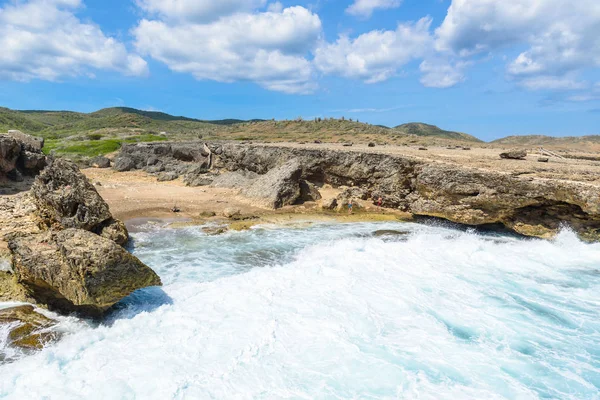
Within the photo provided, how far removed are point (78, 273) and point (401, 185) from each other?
1378cm

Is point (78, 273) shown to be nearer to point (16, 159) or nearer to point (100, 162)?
point (16, 159)

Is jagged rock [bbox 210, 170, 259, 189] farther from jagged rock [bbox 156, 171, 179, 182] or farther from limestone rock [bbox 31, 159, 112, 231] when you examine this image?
limestone rock [bbox 31, 159, 112, 231]

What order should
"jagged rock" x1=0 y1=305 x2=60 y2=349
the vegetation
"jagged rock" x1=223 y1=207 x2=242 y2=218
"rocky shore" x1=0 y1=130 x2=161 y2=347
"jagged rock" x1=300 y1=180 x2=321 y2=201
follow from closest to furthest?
1. "jagged rock" x1=0 y1=305 x2=60 y2=349
2. "rocky shore" x1=0 y1=130 x2=161 y2=347
3. "jagged rock" x1=223 y1=207 x2=242 y2=218
4. "jagged rock" x1=300 y1=180 x2=321 y2=201
5. the vegetation

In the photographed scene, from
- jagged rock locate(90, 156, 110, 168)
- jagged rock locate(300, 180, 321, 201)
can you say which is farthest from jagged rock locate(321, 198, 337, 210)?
jagged rock locate(90, 156, 110, 168)

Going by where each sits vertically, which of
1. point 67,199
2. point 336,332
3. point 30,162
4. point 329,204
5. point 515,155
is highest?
point 515,155

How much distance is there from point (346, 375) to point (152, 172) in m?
25.0

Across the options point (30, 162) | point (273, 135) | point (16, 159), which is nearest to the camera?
point (16, 159)

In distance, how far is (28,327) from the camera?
627 cm

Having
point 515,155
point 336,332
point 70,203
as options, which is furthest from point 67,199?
point 515,155

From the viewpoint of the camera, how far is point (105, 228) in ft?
36.1

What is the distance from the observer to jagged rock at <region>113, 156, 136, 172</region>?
28375 mm

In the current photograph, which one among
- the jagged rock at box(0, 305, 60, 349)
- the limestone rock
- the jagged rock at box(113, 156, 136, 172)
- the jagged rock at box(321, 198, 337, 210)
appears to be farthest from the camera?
the jagged rock at box(113, 156, 136, 172)

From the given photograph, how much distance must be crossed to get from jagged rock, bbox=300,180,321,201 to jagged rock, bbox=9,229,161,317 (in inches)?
477

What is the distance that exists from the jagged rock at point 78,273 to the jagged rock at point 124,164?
895 inches
